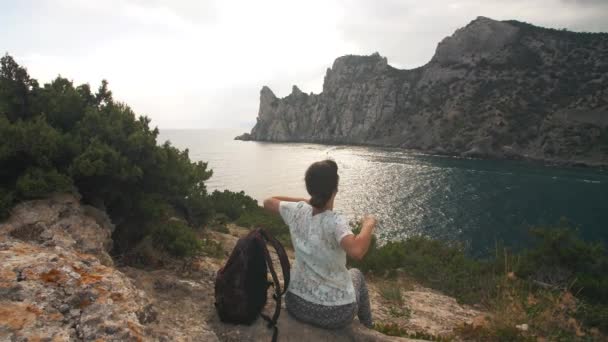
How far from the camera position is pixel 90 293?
3.44 metres

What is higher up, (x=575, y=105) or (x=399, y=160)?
(x=575, y=105)

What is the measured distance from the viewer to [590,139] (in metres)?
76.1

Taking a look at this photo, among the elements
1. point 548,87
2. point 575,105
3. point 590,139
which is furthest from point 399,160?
point 548,87

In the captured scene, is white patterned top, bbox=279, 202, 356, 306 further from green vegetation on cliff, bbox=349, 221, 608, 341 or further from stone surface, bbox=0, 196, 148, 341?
green vegetation on cliff, bbox=349, 221, 608, 341

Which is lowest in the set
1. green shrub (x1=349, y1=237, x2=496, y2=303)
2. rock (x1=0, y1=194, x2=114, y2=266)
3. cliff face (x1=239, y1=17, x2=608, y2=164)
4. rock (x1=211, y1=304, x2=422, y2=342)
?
green shrub (x1=349, y1=237, x2=496, y2=303)

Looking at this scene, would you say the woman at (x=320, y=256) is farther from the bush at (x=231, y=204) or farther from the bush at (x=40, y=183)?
the bush at (x=231, y=204)

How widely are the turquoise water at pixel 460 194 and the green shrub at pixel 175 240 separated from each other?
1699 centimetres

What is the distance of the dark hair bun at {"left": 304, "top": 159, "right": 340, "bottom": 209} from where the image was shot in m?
3.73

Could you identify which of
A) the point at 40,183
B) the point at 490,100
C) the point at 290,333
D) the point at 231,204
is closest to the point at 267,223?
the point at 231,204

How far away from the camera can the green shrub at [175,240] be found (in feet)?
22.0

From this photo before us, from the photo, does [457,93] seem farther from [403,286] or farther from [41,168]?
[41,168]

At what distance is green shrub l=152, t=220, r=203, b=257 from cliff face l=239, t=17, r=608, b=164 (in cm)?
8898

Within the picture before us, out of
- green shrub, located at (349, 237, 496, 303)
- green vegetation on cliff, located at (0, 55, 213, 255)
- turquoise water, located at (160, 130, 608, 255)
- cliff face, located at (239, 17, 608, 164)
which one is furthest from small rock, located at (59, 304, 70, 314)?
cliff face, located at (239, 17, 608, 164)

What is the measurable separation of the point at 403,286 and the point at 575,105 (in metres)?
99.7
